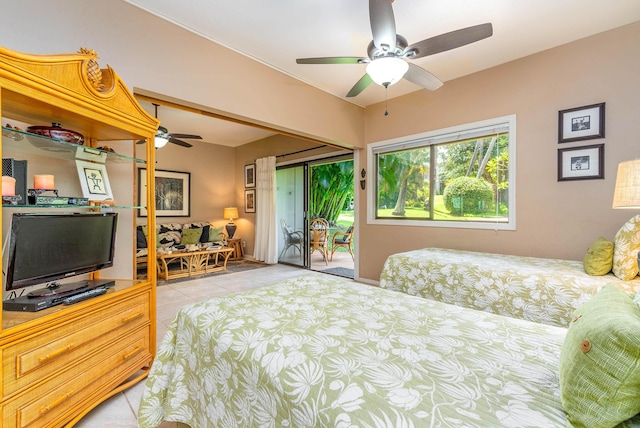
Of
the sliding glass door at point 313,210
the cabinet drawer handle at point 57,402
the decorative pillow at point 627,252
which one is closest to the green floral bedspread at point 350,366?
the cabinet drawer handle at point 57,402

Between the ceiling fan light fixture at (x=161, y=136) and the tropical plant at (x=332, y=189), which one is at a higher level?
the ceiling fan light fixture at (x=161, y=136)

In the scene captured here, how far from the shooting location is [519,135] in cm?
306

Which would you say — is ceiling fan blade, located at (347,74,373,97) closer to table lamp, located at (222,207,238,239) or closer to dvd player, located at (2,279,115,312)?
dvd player, located at (2,279,115,312)

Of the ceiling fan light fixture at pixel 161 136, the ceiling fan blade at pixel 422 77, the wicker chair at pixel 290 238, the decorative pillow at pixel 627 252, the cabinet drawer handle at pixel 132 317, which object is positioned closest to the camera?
the cabinet drawer handle at pixel 132 317

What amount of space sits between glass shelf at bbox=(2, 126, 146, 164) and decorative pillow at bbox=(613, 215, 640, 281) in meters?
3.67

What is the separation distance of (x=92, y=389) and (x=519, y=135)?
4.25 meters

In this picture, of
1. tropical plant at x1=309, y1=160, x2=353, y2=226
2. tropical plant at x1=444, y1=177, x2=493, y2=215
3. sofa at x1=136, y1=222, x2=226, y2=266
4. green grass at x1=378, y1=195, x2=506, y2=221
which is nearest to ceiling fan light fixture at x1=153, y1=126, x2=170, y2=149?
sofa at x1=136, y1=222, x2=226, y2=266

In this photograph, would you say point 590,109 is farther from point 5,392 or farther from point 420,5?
point 5,392

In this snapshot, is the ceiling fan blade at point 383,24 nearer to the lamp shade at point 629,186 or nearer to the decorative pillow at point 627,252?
the lamp shade at point 629,186

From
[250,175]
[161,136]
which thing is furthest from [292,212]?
[161,136]

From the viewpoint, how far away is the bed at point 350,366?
74 centimetres

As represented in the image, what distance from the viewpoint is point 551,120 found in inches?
112

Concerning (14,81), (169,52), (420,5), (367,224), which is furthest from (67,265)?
(367,224)

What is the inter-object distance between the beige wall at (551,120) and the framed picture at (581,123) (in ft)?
0.17
